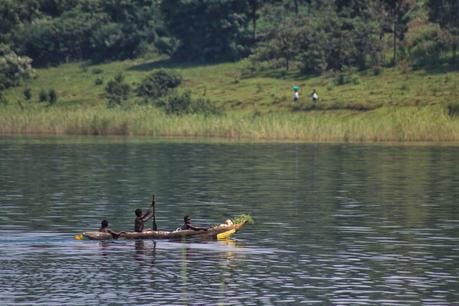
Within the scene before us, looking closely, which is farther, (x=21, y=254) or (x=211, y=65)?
(x=211, y=65)

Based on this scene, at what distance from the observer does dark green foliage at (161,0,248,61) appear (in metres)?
135

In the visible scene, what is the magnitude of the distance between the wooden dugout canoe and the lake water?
0.82ft

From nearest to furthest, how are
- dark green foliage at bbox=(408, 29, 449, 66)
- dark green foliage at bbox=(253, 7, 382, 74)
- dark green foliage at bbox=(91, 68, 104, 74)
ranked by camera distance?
dark green foliage at bbox=(408, 29, 449, 66) → dark green foliage at bbox=(253, 7, 382, 74) → dark green foliage at bbox=(91, 68, 104, 74)

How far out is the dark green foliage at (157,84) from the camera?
394 feet

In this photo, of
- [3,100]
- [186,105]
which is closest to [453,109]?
[186,105]

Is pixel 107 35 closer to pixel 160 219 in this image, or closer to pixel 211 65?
pixel 211 65

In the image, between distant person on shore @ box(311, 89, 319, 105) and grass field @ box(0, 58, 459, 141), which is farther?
distant person on shore @ box(311, 89, 319, 105)

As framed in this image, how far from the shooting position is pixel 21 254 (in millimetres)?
37719

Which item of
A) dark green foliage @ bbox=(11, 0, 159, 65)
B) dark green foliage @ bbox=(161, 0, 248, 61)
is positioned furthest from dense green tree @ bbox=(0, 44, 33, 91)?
dark green foliage @ bbox=(161, 0, 248, 61)

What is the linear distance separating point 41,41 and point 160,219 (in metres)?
96.2

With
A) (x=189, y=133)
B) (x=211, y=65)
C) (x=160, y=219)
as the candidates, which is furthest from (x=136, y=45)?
(x=160, y=219)

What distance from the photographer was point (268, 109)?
4311 inches

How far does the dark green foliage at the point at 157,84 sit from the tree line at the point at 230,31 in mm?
10457

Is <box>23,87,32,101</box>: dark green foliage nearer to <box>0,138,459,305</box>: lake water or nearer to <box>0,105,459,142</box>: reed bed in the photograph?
Result: <box>0,105,459,142</box>: reed bed
